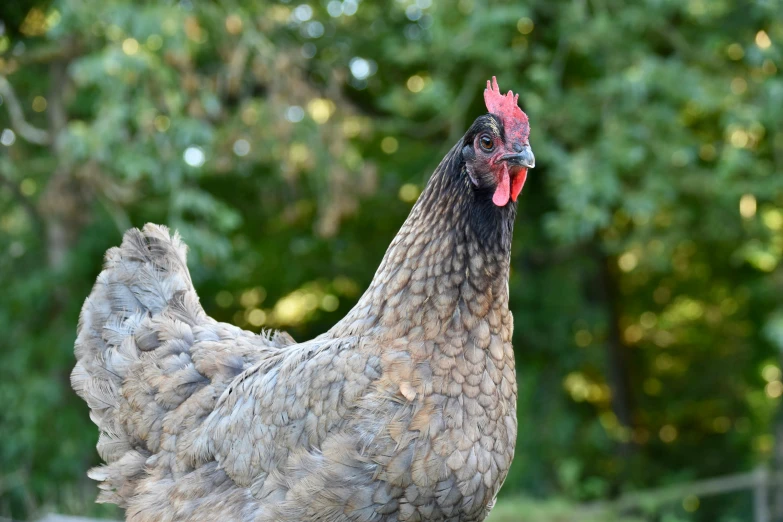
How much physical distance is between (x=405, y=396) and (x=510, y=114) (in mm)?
914

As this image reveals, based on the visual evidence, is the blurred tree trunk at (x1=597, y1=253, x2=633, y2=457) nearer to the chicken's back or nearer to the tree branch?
the tree branch

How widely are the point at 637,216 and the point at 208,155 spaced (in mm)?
3700

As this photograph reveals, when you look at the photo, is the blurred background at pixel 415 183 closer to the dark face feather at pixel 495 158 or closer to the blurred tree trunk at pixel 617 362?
the blurred tree trunk at pixel 617 362

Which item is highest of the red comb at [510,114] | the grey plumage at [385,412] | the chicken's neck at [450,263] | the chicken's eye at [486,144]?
the red comb at [510,114]

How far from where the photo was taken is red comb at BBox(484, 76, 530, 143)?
259 centimetres

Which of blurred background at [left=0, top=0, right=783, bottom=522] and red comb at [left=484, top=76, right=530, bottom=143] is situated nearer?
red comb at [left=484, top=76, right=530, bottom=143]

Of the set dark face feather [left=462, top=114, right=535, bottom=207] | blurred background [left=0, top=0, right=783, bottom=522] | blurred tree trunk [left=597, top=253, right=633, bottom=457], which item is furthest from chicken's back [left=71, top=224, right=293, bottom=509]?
blurred tree trunk [left=597, top=253, right=633, bottom=457]

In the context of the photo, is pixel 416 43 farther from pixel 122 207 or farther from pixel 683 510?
pixel 683 510

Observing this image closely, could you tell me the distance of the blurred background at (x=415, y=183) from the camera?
21.4 feet

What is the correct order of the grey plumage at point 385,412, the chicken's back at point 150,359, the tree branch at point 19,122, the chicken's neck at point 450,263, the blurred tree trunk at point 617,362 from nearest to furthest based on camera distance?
the grey plumage at point 385,412 < the chicken's neck at point 450,263 < the chicken's back at point 150,359 < the tree branch at point 19,122 < the blurred tree trunk at point 617,362

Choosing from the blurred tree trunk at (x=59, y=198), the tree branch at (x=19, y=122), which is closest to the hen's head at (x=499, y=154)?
the blurred tree trunk at (x=59, y=198)

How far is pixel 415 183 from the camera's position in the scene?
27.9ft

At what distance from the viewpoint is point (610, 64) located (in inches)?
266

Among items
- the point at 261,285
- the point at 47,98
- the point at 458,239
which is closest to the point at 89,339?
the point at 458,239
